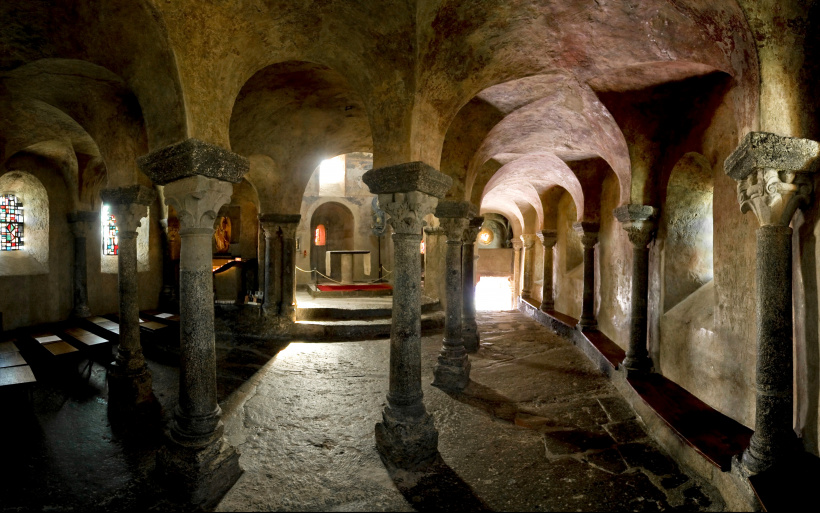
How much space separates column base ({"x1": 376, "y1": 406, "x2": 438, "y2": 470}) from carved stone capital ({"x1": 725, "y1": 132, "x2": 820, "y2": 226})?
3.53 m

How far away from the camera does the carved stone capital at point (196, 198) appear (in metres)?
3.62

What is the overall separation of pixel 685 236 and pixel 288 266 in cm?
785

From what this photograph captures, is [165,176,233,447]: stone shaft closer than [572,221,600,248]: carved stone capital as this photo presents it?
Yes

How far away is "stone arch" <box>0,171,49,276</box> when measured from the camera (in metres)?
9.58

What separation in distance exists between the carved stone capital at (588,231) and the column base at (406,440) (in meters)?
7.23

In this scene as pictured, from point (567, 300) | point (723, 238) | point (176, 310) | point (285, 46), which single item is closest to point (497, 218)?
point (567, 300)

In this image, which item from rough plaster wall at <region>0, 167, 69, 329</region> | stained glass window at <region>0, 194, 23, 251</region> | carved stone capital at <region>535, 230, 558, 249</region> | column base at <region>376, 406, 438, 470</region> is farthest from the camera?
carved stone capital at <region>535, 230, 558, 249</region>

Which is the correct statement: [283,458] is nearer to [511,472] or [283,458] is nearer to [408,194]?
[511,472]

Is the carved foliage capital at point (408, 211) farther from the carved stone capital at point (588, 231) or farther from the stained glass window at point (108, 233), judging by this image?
the stained glass window at point (108, 233)

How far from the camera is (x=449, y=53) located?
14.9ft

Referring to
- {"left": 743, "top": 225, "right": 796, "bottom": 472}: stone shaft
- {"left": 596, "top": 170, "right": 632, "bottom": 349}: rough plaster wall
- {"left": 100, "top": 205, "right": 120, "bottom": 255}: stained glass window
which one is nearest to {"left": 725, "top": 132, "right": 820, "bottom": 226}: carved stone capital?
{"left": 743, "top": 225, "right": 796, "bottom": 472}: stone shaft

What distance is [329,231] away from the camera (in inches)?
821

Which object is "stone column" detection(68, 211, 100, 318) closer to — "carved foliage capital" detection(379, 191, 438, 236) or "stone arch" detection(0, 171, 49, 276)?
"stone arch" detection(0, 171, 49, 276)

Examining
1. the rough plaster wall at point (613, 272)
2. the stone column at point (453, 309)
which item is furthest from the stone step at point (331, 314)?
the rough plaster wall at point (613, 272)
